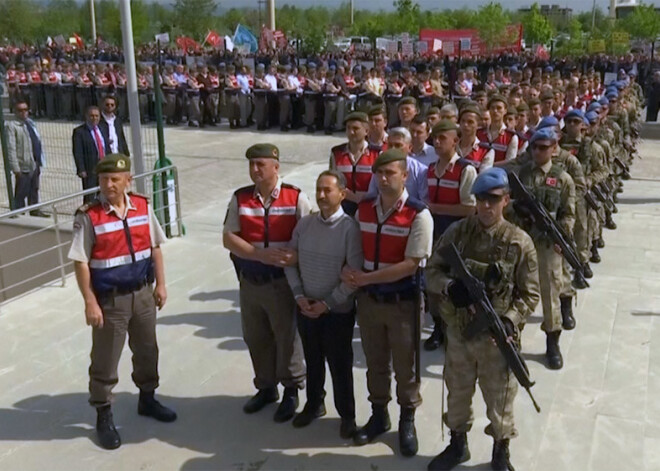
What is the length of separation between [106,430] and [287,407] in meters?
1.18

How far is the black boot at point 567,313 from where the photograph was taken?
6.41 m

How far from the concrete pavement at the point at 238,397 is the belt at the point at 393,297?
982 millimetres

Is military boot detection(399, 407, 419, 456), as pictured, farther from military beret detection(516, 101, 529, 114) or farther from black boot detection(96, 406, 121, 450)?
military beret detection(516, 101, 529, 114)

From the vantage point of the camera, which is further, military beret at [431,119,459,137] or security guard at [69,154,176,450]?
military beret at [431,119,459,137]

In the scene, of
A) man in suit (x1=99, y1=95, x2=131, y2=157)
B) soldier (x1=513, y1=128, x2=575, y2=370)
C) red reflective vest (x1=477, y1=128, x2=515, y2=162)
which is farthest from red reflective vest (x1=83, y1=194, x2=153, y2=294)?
man in suit (x1=99, y1=95, x2=131, y2=157)

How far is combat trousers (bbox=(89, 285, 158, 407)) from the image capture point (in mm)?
4500

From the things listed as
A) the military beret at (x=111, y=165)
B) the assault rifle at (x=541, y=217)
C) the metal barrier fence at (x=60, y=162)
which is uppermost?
the military beret at (x=111, y=165)

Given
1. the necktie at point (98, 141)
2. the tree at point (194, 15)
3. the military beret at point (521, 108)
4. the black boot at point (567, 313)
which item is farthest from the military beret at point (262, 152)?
the tree at point (194, 15)

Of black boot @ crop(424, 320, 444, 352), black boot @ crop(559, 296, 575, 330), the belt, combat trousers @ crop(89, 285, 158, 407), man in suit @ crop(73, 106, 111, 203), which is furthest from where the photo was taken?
man in suit @ crop(73, 106, 111, 203)

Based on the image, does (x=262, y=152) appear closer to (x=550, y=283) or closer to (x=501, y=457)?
(x=501, y=457)

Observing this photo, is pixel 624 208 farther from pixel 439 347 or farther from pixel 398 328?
pixel 398 328

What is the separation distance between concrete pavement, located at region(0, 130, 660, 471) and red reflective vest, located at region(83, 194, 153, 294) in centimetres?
109

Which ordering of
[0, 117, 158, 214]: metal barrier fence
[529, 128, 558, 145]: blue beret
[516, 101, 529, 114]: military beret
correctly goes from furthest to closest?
[0, 117, 158, 214]: metal barrier fence → [516, 101, 529, 114]: military beret → [529, 128, 558, 145]: blue beret

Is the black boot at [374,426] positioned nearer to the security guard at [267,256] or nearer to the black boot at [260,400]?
the security guard at [267,256]
